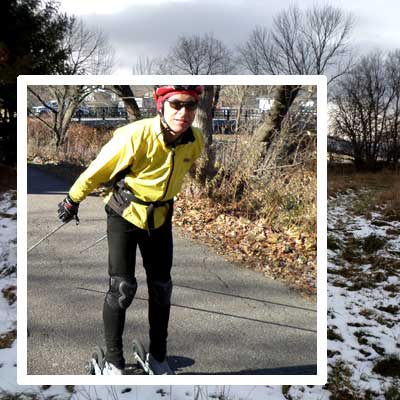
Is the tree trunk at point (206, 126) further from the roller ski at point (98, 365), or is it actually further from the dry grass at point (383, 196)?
the dry grass at point (383, 196)

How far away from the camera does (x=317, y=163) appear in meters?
1.48

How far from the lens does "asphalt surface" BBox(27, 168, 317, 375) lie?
5.03ft

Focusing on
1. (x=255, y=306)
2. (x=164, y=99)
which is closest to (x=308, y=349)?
(x=255, y=306)

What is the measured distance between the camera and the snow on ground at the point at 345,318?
85.3 inches

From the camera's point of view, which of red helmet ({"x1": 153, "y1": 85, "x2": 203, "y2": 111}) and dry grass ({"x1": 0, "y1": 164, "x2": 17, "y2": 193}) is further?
dry grass ({"x1": 0, "y1": 164, "x2": 17, "y2": 193})

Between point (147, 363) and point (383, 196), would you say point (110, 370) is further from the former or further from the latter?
point (383, 196)

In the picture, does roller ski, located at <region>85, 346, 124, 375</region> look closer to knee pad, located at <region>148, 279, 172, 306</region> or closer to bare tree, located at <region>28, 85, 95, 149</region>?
knee pad, located at <region>148, 279, 172, 306</region>

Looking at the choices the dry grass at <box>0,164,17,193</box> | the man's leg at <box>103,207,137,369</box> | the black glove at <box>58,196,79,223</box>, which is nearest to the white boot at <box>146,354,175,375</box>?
the man's leg at <box>103,207,137,369</box>

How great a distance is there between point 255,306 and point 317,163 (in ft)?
2.09

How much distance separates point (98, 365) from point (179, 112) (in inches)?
42.6

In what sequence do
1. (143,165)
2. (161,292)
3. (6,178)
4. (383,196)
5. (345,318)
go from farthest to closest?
(383,196) < (6,178) < (345,318) < (161,292) < (143,165)

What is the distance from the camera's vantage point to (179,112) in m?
1.36

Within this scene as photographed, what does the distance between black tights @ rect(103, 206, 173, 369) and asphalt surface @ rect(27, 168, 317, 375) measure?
32 millimetres

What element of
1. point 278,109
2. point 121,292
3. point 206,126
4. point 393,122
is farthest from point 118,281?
point 393,122
